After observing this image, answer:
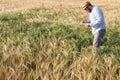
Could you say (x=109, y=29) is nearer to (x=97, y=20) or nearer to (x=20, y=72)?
(x=97, y=20)

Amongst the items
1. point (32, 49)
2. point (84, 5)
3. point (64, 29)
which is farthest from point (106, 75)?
point (64, 29)

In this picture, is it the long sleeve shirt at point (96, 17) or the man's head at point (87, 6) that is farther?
the long sleeve shirt at point (96, 17)

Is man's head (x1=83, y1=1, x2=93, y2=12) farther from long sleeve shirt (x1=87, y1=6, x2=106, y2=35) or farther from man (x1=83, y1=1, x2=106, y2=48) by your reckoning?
long sleeve shirt (x1=87, y1=6, x2=106, y2=35)

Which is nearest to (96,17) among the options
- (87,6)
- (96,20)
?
(96,20)

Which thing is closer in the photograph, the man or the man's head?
the man's head

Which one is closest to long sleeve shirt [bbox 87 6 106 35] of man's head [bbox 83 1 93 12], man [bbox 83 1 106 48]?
man [bbox 83 1 106 48]

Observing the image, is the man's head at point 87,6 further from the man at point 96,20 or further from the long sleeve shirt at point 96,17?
the long sleeve shirt at point 96,17

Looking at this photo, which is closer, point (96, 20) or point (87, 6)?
point (87, 6)

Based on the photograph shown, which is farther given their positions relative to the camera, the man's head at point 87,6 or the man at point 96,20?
the man at point 96,20

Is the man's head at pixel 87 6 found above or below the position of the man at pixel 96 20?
above

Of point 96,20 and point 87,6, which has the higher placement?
point 87,6

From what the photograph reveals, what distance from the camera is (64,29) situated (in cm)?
1224

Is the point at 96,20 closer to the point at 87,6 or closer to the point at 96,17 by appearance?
the point at 96,17

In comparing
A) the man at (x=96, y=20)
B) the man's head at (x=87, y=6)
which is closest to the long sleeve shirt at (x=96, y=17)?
the man at (x=96, y=20)
